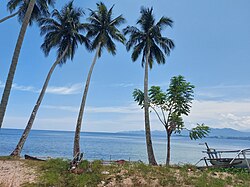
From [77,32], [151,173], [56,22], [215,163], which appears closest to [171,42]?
[77,32]

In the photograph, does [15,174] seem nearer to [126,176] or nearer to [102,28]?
[126,176]

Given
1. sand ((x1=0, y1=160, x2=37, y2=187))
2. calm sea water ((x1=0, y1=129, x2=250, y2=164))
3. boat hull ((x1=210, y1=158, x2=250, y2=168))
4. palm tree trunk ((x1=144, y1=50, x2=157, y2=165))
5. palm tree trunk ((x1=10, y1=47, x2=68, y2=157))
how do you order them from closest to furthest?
sand ((x1=0, y1=160, x2=37, y2=187)) < boat hull ((x1=210, y1=158, x2=250, y2=168)) < palm tree trunk ((x1=10, y1=47, x2=68, y2=157)) < palm tree trunk ((x1=144, y1=50, x2=157, y2=165)) < calm sea water ((x1=0, y1=129, x2=250, y2=164))

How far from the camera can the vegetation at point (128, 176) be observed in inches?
332

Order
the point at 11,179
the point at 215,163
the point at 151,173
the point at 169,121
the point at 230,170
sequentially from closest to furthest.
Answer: the point at 11,179
the point at 151,173
the point at 230,170
the point at 215,163
the point at 169,121

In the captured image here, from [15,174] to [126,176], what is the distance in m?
4.04

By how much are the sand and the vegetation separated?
38cm

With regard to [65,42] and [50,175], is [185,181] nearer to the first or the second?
[50,175]

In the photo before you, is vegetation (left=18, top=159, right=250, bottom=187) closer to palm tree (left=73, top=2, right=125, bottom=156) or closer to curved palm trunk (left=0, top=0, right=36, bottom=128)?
curved palm trunk (left=0, top=0, right=36, bottom=128)

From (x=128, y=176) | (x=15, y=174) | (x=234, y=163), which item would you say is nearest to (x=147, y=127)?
(x=234, y=163)

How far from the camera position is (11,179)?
8336mm

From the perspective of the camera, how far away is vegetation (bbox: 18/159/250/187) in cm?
842

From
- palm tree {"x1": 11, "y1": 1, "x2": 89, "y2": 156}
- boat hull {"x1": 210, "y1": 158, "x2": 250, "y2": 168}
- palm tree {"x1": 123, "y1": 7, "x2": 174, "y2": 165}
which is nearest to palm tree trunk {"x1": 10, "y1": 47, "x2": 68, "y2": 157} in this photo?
palm tree {"x1": 11, "y1": 1, "x2": 89, "y2": 156}

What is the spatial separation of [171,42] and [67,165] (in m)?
12.9

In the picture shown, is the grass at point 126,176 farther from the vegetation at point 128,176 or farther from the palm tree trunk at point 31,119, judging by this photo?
the palm tree trunk at point 31,119
